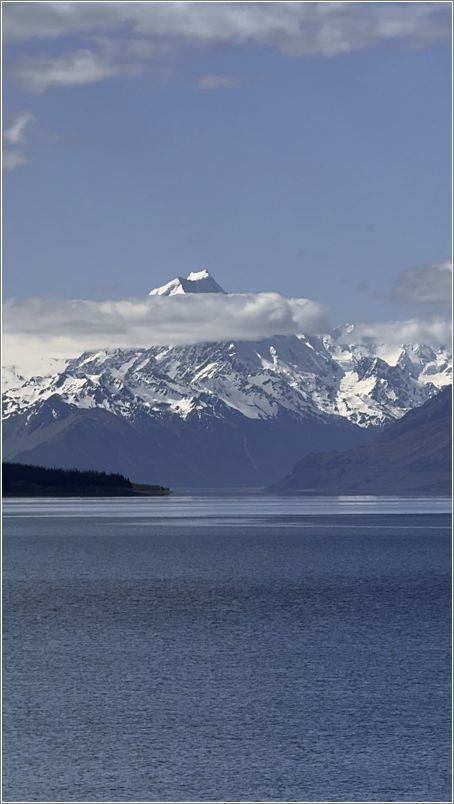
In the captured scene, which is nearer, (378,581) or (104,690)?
(104,690)

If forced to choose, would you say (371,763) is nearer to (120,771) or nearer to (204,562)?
(120,771)

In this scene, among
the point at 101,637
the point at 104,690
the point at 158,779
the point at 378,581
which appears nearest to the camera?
the point at 158,779

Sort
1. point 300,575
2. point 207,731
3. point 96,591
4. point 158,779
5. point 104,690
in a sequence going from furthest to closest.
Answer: point 300,575 < point 96,591 < point 104,690 < point 207,731 < point 158,779

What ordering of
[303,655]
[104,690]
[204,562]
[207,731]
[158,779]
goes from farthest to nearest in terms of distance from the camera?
[204,562] < [303,655] < [104,690] < [207,731] < [158,779]

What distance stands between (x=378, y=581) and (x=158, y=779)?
95357mm

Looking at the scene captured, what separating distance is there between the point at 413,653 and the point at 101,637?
23626 millimetres

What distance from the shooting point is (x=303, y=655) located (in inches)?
3649

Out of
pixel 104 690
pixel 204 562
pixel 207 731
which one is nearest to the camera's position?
pixel 207 731

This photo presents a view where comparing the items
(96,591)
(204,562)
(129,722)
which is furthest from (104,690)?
(204,562)

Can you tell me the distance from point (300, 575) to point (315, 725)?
9374cm

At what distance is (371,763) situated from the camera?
205ft

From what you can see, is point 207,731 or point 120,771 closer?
point 120,771

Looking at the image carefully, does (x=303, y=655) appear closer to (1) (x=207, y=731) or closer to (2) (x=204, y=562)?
(1) (x=207, y=731)

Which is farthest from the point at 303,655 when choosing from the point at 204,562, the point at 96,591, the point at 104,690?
the point at 204,562
